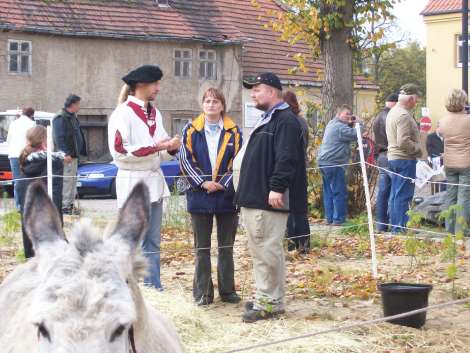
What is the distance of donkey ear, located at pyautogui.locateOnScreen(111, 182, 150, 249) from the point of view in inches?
150

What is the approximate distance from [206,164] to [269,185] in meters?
1.02

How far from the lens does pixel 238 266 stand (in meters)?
11.2

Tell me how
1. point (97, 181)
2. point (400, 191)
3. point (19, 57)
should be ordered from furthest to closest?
point (19, 57) → point (97, 181) → point (400, 191)

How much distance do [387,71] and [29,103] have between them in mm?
34037

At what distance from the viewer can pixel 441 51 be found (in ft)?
141

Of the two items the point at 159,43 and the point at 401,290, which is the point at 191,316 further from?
the point at 159,43

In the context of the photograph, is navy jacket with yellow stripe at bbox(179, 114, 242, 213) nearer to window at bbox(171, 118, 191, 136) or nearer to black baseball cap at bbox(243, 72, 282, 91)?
black baseball cap at bbox(243, 72, 282, 91)

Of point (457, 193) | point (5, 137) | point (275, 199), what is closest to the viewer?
point (275, 199)

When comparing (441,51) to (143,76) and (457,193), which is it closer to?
(457,193)

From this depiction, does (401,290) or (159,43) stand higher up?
(159,43)

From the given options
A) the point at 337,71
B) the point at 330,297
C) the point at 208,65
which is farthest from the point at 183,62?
the point at 330,297

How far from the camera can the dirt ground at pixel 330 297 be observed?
24.3ft

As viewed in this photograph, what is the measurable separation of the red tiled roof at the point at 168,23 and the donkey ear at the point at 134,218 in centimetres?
2707

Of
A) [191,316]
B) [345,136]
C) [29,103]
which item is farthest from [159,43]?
[191,316]
